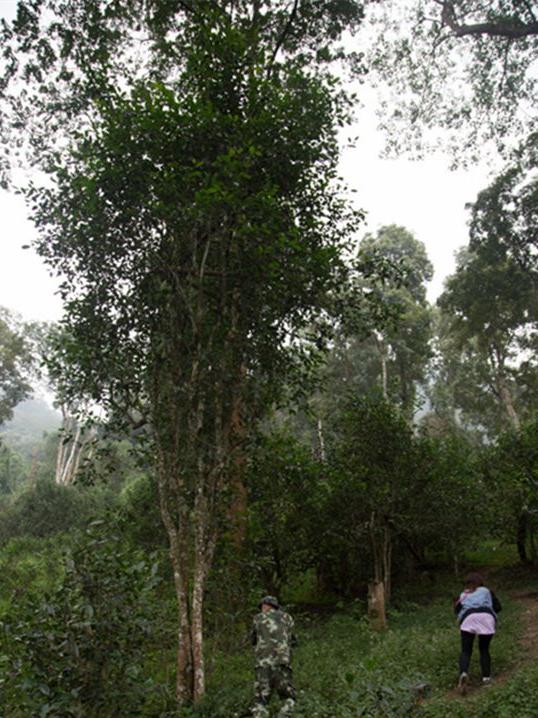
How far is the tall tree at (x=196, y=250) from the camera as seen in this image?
817 centimetres

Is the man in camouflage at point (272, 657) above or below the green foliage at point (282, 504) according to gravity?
below

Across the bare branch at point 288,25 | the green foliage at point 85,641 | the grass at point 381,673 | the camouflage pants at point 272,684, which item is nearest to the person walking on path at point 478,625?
the grass at point 381,673

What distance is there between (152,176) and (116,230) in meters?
1.35

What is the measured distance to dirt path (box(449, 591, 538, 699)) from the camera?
767 cm

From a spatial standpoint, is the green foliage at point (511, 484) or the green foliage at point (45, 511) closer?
the green foliage at point (511, 484)

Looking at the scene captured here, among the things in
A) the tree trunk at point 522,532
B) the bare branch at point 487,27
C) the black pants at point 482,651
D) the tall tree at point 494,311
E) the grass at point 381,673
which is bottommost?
the grass at point 381,673

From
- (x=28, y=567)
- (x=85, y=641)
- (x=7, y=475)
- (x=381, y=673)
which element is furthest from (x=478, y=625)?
(x=7, y=475)

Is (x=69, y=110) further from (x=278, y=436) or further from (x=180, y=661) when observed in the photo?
(x=180, y=661)

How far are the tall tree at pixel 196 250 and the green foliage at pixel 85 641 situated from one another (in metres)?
1.75

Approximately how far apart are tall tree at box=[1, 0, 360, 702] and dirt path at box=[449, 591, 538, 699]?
14.1ft

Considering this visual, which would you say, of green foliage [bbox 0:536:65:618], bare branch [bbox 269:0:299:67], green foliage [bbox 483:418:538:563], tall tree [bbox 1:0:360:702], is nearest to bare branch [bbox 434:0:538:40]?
bare branch [bbox 269:0:299:67]

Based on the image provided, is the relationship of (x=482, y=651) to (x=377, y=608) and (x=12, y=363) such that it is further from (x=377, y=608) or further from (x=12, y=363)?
(x=12, y=363)

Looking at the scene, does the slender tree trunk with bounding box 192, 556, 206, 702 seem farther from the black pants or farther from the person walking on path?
the black pants

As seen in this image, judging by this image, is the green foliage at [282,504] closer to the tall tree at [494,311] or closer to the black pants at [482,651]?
the black pants at [482,651]
